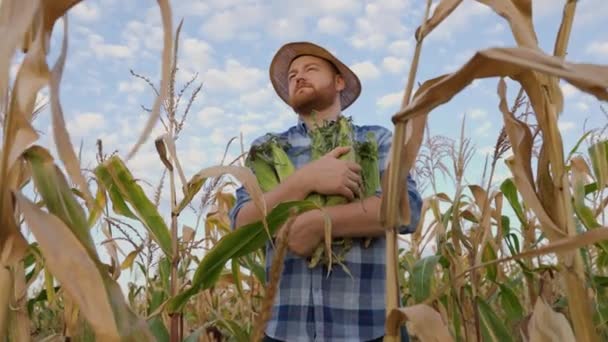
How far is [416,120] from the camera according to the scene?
0.65m

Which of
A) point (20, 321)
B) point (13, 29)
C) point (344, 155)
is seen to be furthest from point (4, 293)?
point (344, 155)

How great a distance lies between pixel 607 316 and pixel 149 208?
88cm

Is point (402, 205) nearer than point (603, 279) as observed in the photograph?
Yes

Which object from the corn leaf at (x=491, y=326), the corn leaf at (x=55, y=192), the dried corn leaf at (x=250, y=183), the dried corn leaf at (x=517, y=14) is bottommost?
the corn leaf at (x=491, y=326)

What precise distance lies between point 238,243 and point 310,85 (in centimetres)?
85

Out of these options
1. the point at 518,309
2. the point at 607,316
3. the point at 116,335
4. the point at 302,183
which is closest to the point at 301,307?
the point at 302,183

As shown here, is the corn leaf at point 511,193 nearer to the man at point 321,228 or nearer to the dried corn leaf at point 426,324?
the man at point 321,228

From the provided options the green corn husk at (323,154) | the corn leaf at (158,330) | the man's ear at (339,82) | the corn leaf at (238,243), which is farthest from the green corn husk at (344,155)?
the corn leaf at (238,243)

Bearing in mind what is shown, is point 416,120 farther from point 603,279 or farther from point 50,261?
point 603,279

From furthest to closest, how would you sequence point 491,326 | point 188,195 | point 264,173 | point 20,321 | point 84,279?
1. point 264,173
2. point 491,326
3. point 188,195
4. point 20,321
5. point 84,279

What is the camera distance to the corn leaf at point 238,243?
0.75 m

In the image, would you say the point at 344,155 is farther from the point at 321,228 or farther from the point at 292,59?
the point at 292,59

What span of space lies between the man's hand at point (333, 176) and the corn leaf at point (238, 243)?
18.9 inches

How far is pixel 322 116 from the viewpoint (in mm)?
1640
